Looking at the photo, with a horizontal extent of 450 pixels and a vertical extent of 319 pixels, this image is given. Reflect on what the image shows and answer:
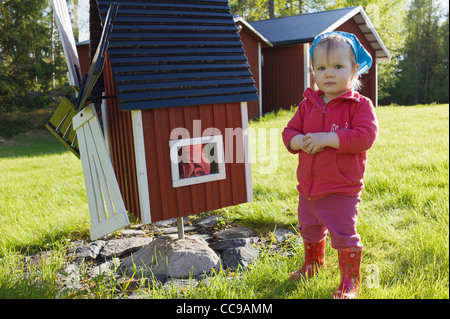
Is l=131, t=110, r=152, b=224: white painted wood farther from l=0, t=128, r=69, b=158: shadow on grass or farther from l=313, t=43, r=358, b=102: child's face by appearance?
l=0, t=128, r=69, b=158: shadow on grass

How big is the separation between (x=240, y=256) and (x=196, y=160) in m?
0.79

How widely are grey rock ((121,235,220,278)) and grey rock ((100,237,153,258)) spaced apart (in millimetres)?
235

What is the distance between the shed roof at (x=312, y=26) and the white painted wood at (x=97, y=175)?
33.8 feet

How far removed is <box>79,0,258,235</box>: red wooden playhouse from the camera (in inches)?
109

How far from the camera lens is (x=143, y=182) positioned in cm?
279

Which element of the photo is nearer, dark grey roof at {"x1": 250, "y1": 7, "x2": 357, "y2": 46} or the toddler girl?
the toddler girl

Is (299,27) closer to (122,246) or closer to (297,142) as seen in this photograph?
(122,246)

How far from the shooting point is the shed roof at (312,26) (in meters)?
12.6

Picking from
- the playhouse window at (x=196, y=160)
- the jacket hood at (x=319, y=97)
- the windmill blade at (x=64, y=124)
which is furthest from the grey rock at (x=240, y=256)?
the windmill blade at (x=64, y=124)

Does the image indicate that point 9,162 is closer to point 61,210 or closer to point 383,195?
point 61,210

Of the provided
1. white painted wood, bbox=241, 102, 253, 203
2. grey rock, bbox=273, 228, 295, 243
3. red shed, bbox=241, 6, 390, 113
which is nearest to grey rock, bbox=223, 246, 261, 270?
grey rock, bbox=273, 228, 295, 243
